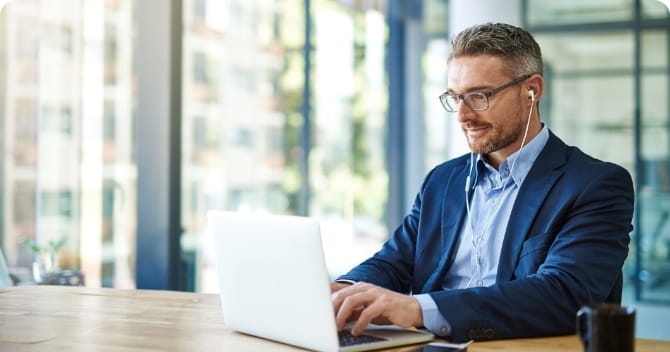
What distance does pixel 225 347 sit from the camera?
1662mm

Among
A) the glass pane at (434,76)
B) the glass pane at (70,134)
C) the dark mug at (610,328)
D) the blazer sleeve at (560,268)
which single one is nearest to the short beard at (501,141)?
the blazer sleeve at (560,268)

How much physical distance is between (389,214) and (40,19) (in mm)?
4231

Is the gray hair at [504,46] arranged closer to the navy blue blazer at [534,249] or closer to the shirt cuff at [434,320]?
the navy blue blazer at [534,249]

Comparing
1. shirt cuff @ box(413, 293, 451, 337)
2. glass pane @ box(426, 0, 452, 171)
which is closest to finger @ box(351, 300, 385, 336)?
shirt cuff @ box(413, 293, 451, 337)

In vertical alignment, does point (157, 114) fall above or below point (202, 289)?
above

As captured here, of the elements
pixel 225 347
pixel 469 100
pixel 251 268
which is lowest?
pixel 225 347

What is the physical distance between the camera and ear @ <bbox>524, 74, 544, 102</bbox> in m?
2.30

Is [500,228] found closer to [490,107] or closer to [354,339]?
[490,107]

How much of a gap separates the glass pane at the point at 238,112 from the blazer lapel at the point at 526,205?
3891 millimetres

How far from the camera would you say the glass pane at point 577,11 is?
6859 millimetres

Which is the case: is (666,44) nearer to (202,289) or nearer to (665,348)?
(202,289)

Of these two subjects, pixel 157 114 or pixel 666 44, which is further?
pixel 666 44

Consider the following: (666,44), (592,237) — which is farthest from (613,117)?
(592,237)

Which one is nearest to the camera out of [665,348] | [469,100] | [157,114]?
[665,348]
